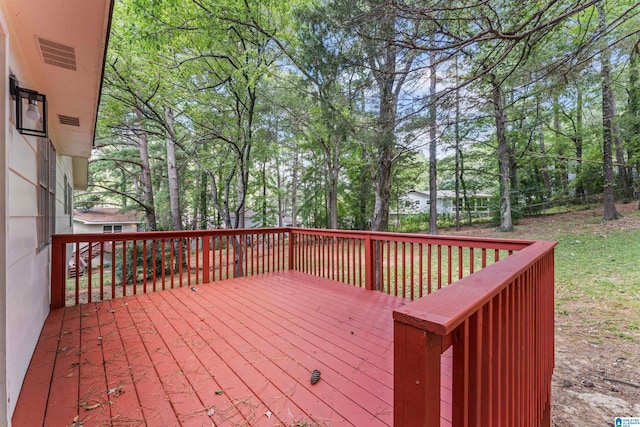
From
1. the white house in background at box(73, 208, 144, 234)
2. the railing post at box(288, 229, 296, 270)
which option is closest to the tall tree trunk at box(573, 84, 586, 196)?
the railing post at box(288, 229, 296, 270)

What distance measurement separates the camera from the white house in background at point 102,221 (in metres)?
17.4

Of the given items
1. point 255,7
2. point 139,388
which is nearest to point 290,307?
point 139,388

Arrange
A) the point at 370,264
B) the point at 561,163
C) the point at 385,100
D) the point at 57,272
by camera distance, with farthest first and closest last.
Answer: the point at 561,163 → the point at 385,100 → the point at 370,264 → the point at 57,272

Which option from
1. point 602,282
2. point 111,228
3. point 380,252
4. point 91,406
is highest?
point 380,252

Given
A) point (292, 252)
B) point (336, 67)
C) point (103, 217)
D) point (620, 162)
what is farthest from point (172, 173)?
point (620, 162)

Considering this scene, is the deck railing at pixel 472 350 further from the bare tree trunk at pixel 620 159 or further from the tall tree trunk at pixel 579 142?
the tall tree trunk at pixel 579 142

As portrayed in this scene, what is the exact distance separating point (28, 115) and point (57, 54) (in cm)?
54

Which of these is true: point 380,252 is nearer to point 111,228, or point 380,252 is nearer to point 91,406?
point 91,406

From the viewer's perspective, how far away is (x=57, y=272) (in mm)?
3391

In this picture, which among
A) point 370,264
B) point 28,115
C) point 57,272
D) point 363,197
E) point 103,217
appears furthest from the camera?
point 103,217

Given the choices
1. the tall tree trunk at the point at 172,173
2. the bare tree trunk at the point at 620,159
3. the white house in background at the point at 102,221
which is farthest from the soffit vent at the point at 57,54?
the white house in background at the point at 102,221

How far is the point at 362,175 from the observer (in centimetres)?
1424

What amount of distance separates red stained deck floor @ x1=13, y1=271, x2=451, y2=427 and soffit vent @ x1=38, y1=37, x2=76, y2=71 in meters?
2.42

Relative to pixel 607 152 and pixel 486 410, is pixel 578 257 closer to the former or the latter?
pixel 607 152
